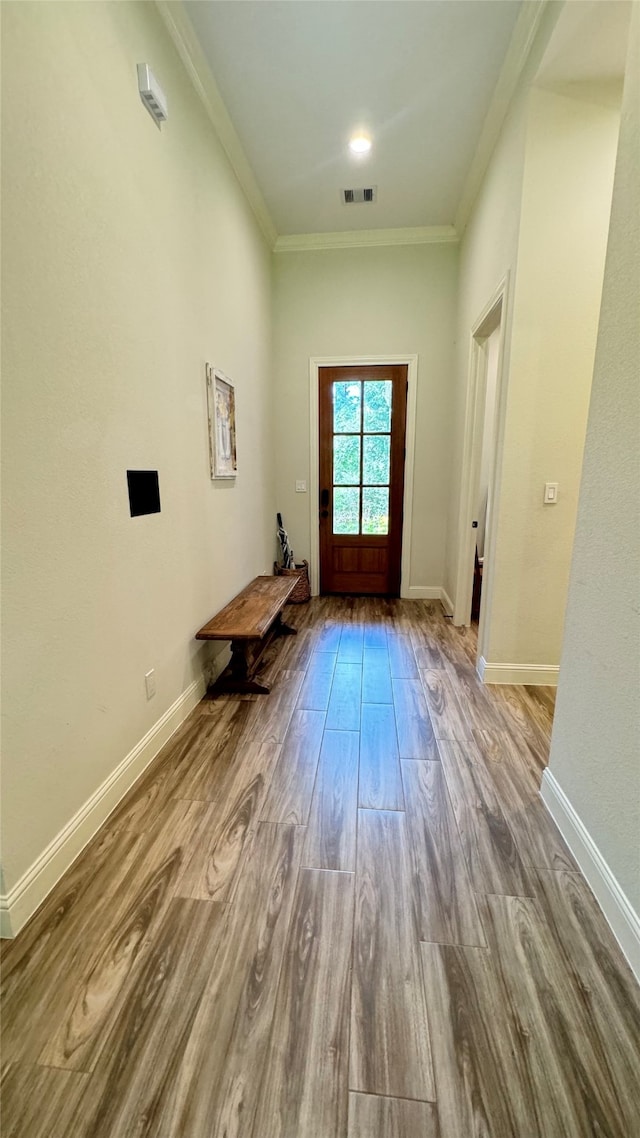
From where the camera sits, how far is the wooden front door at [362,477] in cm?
395

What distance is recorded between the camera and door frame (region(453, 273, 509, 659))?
8.04ft

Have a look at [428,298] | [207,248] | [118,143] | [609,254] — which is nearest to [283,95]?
[207,248]

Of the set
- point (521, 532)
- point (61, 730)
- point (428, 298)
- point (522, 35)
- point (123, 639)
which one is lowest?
point (61, 730)

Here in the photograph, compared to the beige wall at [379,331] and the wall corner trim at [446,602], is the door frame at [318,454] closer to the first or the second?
the beige wall at [379,331]

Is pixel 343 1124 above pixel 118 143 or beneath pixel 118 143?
beneath

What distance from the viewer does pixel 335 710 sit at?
2.25 meters

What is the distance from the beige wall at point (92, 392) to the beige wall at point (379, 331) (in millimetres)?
1634

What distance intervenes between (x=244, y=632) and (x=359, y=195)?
131 inches

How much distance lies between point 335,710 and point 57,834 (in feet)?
4.27

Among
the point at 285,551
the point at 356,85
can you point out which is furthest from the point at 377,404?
the point at 356,85

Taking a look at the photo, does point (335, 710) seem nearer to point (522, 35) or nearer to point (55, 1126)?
point (55, 1126)

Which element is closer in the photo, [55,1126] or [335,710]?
[55,1126]

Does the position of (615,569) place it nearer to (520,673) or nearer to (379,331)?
(520,673)

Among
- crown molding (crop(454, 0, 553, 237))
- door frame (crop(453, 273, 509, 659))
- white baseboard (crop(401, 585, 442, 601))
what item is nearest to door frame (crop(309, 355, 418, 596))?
white baseboard (crop(401, 585, 442, 601))
